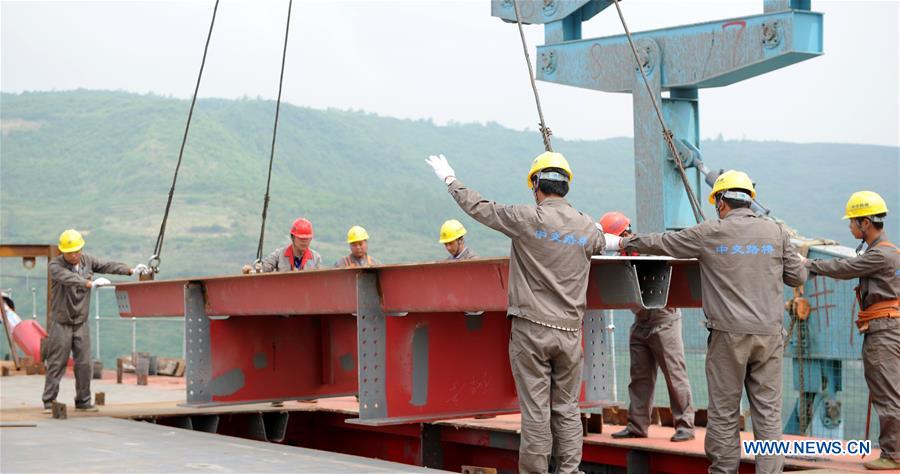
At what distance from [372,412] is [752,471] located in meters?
2.85

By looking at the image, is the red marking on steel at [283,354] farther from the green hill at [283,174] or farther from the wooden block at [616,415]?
the green hill at [283,174]

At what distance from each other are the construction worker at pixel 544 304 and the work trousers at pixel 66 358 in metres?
7.02

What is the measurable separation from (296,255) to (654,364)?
378 centimetres

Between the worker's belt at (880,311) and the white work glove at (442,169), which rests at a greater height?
the white work glove at (442,169)

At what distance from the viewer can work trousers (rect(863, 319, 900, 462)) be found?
836cm

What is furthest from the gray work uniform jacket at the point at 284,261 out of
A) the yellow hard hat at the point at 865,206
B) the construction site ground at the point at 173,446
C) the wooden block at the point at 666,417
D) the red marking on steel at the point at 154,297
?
the yellow hard hat at the point at 865,206

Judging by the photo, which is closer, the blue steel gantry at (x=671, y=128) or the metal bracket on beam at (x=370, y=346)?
the metal bracket on beam at (x=370, y=346)

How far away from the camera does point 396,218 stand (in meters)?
106

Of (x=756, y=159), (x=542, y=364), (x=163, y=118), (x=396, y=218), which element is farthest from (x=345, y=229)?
(x=542, y=364)

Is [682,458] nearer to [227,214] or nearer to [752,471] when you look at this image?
[752,471]

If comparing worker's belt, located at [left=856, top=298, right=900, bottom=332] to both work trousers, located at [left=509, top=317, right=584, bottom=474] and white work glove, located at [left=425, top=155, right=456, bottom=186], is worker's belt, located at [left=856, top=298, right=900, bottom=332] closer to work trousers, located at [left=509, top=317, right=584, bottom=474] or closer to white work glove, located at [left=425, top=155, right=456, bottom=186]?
work trousers, located at [left=509, top=317, right=584, bottom=474]

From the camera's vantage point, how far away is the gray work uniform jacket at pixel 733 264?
749 centimetres

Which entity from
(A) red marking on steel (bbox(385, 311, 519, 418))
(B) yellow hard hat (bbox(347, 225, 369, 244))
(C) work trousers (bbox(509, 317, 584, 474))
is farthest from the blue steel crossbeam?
(C) work trousers (bbox(509, 317, 584, 474))

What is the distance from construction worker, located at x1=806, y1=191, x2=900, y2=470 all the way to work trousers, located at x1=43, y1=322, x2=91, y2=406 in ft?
25.7
